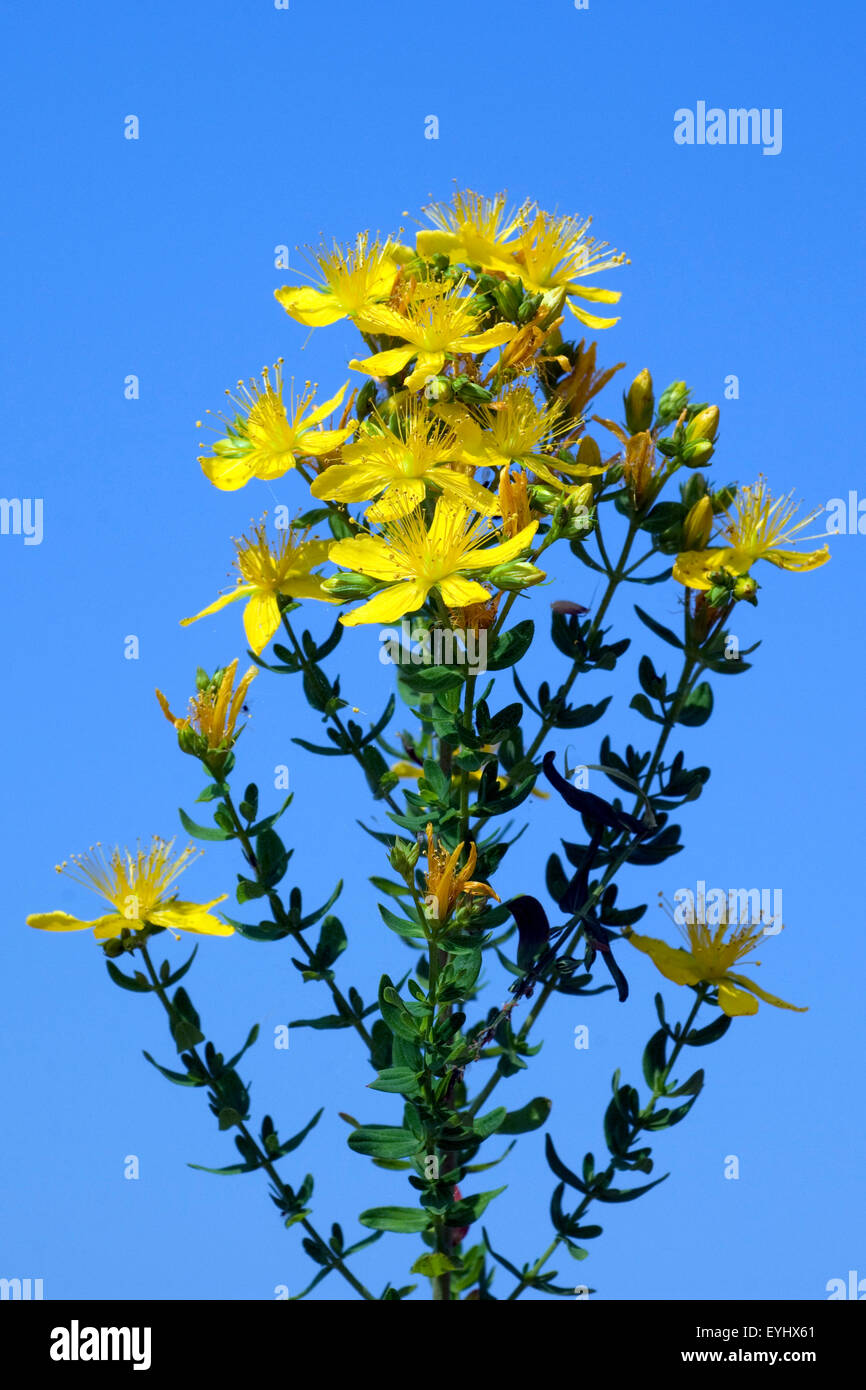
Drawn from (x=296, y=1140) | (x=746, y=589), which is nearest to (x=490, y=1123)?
(x=296, y=1140)

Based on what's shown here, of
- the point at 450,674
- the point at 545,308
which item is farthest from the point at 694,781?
the point at 545,308

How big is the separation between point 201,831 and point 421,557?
0.64 meters

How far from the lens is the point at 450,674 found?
7.48 feet

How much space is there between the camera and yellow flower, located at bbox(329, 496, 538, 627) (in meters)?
2.22

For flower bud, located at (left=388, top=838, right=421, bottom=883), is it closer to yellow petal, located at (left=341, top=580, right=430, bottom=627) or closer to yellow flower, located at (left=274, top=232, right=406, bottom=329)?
yellow petal, located at (left=341, top=580, right=430, bottom=627)

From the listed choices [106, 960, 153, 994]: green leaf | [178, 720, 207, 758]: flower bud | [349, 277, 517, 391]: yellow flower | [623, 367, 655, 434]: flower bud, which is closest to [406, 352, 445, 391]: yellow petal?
[349, 277, 517, 391]: yellow flower

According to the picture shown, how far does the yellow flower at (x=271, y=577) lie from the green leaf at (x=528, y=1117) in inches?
33.4

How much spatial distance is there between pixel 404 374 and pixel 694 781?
2.71 ft

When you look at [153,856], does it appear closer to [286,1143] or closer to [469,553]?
[286,1143]

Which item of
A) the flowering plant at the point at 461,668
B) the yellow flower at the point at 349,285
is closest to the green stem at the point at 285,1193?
the flowering plant at the point at 461,668

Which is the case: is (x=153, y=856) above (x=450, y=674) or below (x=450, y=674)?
below

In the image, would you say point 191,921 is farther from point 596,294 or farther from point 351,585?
point 596,294

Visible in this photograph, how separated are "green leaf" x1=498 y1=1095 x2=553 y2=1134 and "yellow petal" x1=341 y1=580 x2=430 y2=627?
0.83m

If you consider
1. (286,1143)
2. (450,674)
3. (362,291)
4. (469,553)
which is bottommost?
(286,1143)
